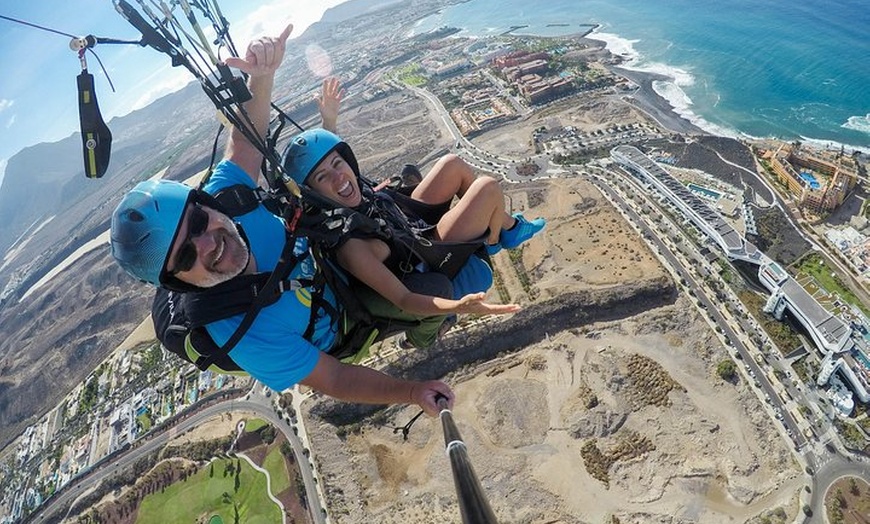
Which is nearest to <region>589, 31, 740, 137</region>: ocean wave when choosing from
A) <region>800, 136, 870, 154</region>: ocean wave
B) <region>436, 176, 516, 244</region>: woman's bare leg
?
<region>800, 136, 870, 154</region>: ocean wave

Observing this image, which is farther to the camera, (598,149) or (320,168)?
(598,149)

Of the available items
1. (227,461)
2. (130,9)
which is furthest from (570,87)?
(130,9)

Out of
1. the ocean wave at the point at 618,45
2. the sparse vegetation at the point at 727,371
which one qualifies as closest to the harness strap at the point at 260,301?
the sparse vegetation at the point at 727,371

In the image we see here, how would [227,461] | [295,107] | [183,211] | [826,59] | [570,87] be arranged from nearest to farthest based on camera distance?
[183,211]
[227,461]
[826,59]
[570,87]
[295,107]

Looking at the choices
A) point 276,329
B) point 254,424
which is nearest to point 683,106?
point 254,424

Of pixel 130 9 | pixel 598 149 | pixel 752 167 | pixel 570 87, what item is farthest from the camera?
pixel 570 87

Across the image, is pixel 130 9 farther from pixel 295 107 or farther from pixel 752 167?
pixel 295 107

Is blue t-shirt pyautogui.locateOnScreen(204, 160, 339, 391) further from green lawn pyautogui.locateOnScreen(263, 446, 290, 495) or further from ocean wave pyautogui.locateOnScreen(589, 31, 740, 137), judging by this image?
ocean wave pyautogui.locateOnScreen(589, 31, 740, 137)
